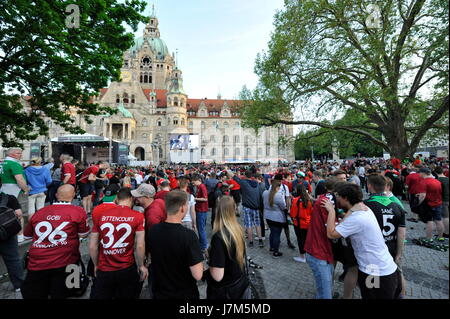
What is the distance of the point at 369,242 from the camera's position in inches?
98.8

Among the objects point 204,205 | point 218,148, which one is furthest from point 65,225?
point 218,148

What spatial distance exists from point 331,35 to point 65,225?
1680 centimetres

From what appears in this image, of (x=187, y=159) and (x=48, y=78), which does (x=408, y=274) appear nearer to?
(x=48, y=78)

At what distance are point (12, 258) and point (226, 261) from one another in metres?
3.56

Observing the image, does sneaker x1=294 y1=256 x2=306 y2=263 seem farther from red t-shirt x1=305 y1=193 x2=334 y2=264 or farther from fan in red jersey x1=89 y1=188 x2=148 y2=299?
fan in red jersey x1=89 y1=188 x2=148 y2=299

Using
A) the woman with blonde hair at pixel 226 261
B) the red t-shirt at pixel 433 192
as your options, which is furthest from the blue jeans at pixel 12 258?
the red t-shirt at pixel 433 192

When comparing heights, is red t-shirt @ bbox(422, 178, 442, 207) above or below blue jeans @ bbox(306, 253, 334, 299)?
above

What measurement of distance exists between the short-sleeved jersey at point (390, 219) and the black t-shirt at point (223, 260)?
232 centimetres

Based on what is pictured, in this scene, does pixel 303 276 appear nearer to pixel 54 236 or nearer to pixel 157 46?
pixel 54 236

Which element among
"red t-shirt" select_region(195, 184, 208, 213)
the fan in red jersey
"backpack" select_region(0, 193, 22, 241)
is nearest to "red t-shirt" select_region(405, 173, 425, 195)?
"red t-shirt" select_region(195, 184, 208, 213)

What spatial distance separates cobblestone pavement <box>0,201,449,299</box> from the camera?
361 cm

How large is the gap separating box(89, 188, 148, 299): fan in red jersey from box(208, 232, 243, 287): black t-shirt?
3.51ft

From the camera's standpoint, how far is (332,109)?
15.2 m

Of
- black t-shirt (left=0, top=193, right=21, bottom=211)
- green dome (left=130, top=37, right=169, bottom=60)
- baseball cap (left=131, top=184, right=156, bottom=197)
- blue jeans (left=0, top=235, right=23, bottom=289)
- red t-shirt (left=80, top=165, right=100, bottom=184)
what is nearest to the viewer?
blue jeans (left=0, top=235, right=23, bottom=289)
